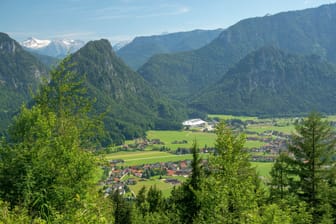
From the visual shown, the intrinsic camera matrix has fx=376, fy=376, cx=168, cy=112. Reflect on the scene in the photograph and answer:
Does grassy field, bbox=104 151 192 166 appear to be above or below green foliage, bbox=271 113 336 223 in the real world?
below

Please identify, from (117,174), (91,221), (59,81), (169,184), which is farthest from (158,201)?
(117,174)

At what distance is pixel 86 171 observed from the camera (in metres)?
20.1

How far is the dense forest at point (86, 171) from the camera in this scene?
17.6 m

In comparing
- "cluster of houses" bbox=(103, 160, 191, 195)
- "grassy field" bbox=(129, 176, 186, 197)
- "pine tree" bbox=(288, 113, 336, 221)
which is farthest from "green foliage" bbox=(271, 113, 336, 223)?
"cluster of houses" bbox=(103, 160, 191, 195)

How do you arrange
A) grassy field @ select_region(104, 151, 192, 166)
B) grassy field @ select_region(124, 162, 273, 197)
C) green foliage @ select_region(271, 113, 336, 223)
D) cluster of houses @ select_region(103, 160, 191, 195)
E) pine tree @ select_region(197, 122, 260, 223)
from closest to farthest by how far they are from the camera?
pine tree @ select_region(197, 122, 260, 223) < green foliage @ select_region(271, 113, 336, 223) < grassy field @ select_region(124, 162, 273, 197) < cluster of houses @ select_region(103, 160, 191, 195) < grassy field @ select_region(104, 151, 192, 166)

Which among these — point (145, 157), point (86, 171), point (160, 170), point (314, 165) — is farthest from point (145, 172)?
point (86, 171)

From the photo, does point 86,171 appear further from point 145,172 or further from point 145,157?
point 145,157

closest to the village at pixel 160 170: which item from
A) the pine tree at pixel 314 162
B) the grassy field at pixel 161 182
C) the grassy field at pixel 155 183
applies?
the grassy field at pixel 155 183

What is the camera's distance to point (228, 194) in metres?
18.9

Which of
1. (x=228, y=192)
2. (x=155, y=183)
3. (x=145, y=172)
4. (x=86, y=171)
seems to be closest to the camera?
(x=228, y=192)

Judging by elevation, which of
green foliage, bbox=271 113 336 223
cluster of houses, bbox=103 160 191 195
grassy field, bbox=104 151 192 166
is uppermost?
green foliage, bbox=271 113 336 223

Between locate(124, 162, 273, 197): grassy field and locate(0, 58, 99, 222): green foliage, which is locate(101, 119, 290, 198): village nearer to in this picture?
locate(124, 162, 273, 197): grassy field

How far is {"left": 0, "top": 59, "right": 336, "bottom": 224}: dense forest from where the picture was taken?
17.6 meters

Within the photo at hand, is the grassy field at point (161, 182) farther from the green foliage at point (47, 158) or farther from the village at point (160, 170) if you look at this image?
the green foliage at point (47, 158)
